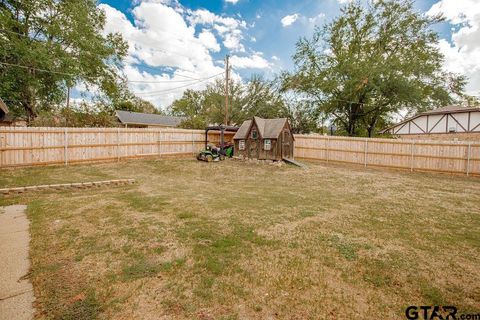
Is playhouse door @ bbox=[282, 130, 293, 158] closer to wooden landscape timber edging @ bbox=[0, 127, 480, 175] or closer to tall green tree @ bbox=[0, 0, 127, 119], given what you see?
wooden landscape timber edging @ bbox=[0, 127, 480, 175]

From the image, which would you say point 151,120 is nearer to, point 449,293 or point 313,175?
point 313,175

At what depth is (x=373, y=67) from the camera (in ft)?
63.4

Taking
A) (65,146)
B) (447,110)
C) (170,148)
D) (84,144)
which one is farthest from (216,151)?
(447,110)

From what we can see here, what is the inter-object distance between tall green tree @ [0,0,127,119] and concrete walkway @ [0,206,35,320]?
631 inches

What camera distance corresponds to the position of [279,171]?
13.0m

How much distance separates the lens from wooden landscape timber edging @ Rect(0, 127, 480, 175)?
10.9m

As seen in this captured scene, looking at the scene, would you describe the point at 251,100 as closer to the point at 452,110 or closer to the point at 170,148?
the point at 170,148

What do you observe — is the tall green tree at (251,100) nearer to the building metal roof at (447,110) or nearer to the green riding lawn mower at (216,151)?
the green riding lawn mower at (216,151)

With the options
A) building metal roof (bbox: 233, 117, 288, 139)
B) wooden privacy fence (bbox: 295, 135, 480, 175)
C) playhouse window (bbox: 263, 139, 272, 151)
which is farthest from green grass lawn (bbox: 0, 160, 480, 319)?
building metal roof (bbox: 233, 117, 288, 139)

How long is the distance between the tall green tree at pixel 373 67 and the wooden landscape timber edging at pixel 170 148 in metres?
7.99

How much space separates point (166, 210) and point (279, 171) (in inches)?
331

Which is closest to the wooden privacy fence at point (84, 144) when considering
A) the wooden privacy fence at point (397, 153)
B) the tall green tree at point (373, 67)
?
the wooden privacy fence at point (397, 153)

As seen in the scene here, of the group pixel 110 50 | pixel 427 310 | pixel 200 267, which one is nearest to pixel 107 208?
pixel 200 267

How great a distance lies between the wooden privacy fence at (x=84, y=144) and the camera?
1055 cm
